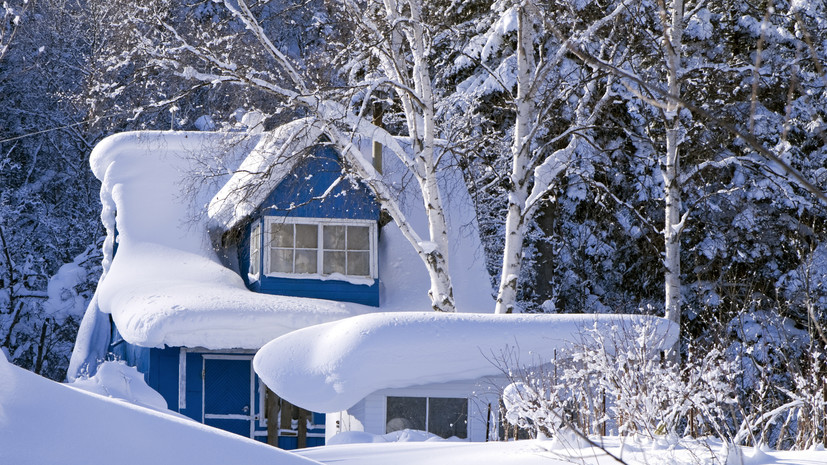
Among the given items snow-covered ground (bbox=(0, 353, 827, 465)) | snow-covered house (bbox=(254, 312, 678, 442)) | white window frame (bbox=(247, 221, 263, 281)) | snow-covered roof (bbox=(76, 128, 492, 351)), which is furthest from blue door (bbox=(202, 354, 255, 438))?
snow-covered ground (bbox=(0, 353, 827, 465))

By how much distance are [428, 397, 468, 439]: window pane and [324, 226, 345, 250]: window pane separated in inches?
161

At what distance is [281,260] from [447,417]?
14.3 feet

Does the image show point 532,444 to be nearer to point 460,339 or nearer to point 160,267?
point 460,339

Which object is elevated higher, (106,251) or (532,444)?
(106,251)

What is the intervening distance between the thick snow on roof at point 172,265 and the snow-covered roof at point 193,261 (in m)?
0.01

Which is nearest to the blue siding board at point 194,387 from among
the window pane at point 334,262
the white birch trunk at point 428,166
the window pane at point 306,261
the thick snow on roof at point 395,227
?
the window pane at point 306,261

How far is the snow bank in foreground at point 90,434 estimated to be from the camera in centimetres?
273

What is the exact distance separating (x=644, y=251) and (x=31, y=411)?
16220 mm

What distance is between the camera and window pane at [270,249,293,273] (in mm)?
13438

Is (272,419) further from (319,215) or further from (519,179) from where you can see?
(519,179)

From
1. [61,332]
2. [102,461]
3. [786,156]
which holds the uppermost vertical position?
[786,156]

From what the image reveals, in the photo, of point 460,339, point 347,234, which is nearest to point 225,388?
point 347,234

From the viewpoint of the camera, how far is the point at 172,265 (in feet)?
44.9

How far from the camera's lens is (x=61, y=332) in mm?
21234
